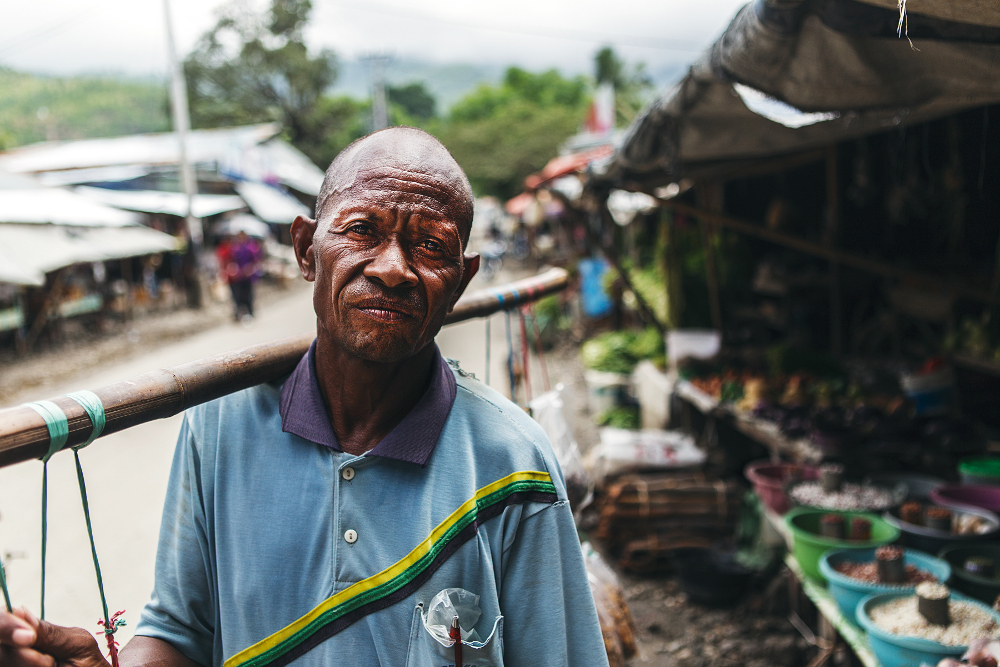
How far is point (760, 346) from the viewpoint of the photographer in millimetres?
7629

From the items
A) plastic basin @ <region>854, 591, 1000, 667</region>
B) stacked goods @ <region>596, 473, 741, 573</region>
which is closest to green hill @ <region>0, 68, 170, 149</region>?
stacked goods @ <region>596, 473, 741, 573</region>

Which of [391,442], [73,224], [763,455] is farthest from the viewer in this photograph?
[73,224]

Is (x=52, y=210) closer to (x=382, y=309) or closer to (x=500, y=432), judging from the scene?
(x=382, y=309)

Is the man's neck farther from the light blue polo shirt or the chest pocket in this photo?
the chest pocket

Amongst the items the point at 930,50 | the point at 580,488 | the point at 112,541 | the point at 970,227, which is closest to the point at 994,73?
the point at 930,50

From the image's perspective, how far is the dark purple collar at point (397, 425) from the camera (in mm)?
1319

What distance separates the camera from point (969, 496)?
3.99 metres

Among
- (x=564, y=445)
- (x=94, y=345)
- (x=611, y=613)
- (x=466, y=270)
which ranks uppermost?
(x=466, y=270)

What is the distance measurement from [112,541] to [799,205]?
275 inches

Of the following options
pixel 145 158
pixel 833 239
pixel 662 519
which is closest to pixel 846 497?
pixel 662 519

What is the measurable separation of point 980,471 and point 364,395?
13.5 feet

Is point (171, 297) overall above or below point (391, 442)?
below

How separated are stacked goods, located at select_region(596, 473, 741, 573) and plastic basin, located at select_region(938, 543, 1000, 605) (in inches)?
67.8

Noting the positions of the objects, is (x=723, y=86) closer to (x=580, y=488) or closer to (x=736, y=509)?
(x=580, y=488)
